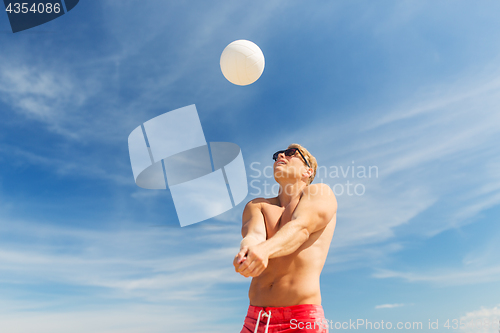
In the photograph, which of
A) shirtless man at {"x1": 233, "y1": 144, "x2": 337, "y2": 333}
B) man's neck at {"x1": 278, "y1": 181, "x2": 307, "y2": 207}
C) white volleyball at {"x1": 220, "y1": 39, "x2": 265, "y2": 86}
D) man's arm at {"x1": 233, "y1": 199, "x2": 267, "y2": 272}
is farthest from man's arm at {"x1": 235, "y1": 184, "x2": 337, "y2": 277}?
white volleyball at {"x1": 220, "y1": 39, "x2": 265, "y2": 86}

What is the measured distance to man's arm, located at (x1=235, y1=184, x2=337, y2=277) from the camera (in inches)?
152

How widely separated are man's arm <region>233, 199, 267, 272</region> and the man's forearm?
40cm

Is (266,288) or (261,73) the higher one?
(261,73)

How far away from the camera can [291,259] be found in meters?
5.03

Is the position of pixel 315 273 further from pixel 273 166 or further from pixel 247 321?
pixel 273 166

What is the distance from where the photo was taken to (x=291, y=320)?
475 centimetres

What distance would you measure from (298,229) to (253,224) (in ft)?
2.63

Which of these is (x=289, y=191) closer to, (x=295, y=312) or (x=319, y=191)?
(x=319, y=191)

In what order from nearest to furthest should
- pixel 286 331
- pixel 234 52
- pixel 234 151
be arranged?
pixel 286 331, pixel 234 52, pixel 234 151

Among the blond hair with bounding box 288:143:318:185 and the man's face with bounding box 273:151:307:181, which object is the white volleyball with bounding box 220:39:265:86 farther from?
the man's face with bounding box 273:151:307:181

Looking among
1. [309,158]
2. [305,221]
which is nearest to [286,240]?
[305,221]

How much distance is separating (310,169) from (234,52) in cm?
362

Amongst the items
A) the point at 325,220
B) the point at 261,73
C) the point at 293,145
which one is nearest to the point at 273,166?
the point at 293,145

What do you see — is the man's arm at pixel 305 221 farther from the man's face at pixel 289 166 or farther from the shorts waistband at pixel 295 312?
the shorts waistband at pixel 295 312
